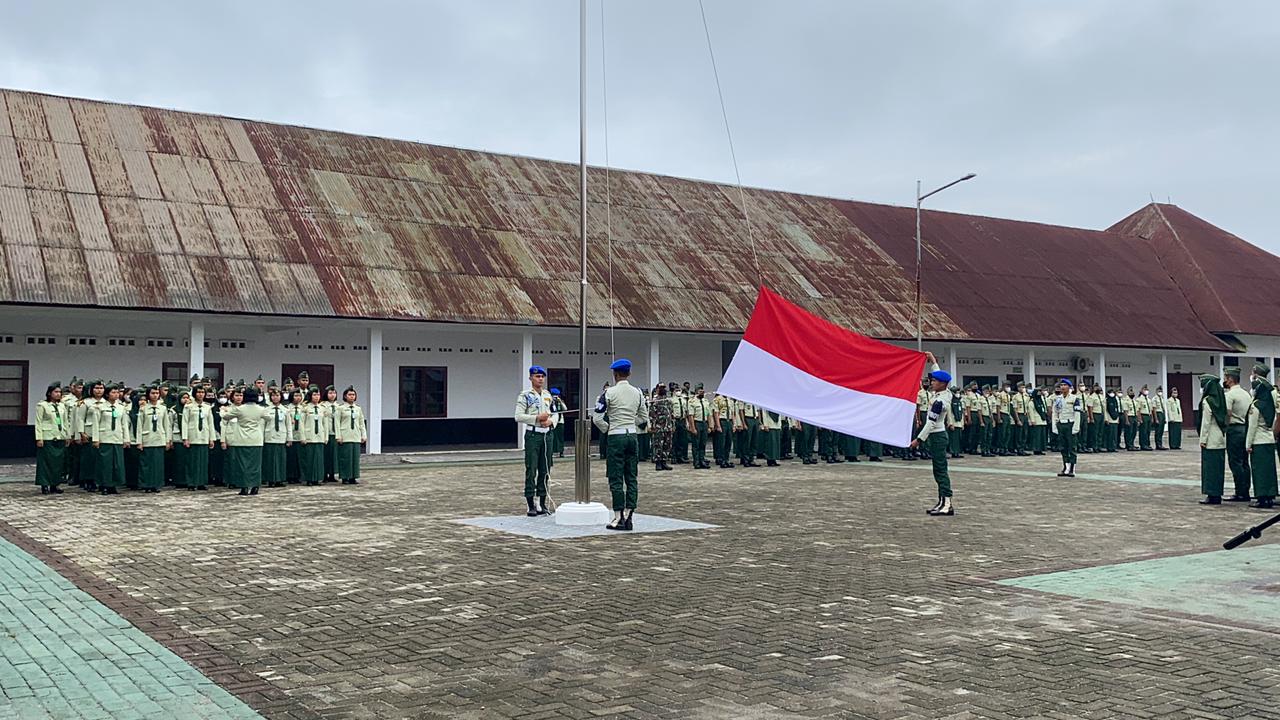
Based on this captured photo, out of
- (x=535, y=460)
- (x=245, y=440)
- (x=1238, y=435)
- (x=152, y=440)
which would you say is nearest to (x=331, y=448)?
(x=245, y=440)

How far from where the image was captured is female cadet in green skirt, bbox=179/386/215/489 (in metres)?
16.2

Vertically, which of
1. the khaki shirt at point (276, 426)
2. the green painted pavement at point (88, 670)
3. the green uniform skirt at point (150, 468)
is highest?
the khaki shirt at point (276, 426)

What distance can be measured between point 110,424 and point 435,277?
9901 mm

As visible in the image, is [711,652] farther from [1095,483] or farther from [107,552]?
[1095,483]

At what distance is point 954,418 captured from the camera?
25391mm

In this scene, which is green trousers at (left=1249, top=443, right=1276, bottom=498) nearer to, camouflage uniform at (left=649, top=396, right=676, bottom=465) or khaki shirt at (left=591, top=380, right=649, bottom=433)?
khaki shirt at (left=591, top=380, right=649, bottom=433)

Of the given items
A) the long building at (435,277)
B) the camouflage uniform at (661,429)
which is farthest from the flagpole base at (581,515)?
the camouflage uniform at (661,429)

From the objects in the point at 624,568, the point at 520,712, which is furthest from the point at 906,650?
the point at 624,568

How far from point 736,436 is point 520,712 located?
59.6ft

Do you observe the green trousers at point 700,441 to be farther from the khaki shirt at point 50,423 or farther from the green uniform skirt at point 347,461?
the khaki shirt at point 50,423

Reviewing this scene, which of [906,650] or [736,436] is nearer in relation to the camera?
[906,650]

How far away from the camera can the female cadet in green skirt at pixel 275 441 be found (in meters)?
16.8

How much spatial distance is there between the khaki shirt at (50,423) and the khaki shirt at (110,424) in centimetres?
36

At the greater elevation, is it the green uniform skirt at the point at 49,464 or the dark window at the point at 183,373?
the dark window at the point at 183,373
